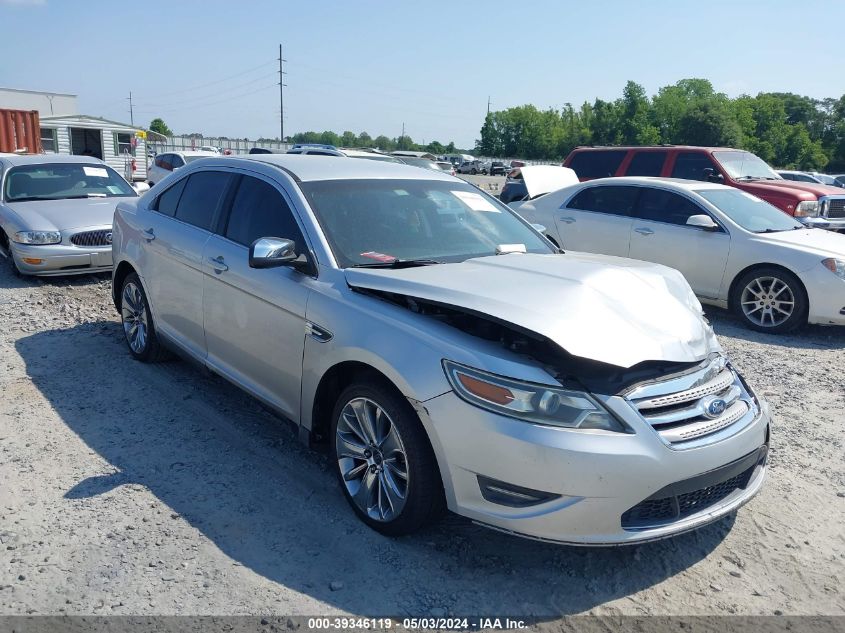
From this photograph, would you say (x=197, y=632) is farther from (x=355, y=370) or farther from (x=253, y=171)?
(x=253, y=171)

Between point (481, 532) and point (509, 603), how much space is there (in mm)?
546

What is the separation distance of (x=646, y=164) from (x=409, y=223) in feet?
31.2

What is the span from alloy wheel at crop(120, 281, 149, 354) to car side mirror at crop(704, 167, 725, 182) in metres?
9.83

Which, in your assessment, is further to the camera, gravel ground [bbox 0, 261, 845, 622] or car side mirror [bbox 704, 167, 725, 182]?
car side mirror [bbox 704, 167, 725, 182]

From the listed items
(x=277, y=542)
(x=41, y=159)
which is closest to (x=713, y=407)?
(x=277, y=542)

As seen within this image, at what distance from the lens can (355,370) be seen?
11.4 feet

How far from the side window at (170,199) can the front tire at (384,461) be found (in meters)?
2.63

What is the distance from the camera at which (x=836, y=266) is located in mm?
7156

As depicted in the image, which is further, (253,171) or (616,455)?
(253,171)

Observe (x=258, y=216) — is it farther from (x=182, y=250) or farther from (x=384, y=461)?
(x=384, y=461)

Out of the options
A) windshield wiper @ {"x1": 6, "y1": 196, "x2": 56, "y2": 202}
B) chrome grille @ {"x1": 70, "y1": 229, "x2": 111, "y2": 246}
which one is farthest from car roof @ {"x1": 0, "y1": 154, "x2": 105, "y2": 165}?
chrome grille @ {"x1": 70, "y1": 229, "x2": 111, "y2": 246}

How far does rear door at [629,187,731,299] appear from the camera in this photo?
312 inches

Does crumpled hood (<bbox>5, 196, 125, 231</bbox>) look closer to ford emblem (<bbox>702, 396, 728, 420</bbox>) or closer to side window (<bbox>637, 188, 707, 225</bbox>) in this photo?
side window (<bbox>637, 188, 707, 225</bbox>)

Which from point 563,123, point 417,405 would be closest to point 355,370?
point 417,405
